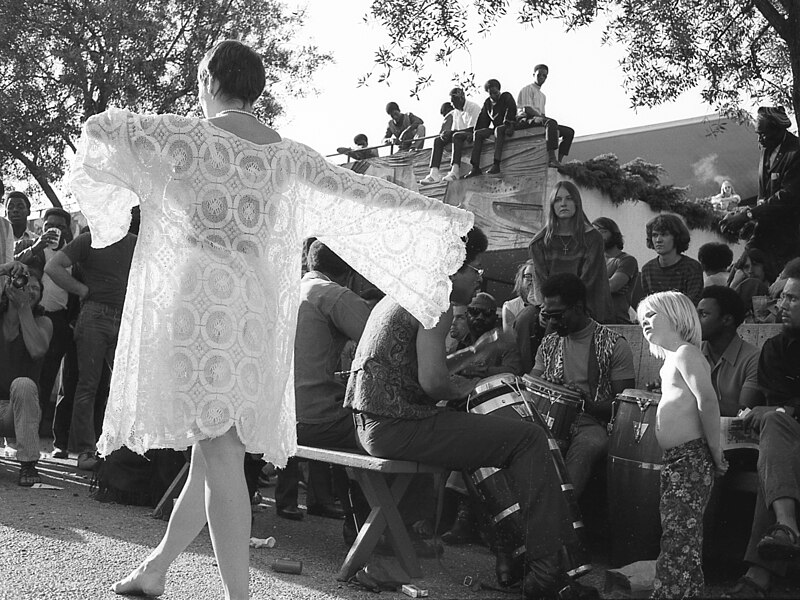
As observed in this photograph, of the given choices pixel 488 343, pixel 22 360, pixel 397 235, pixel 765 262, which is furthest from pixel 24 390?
pixel 765 262

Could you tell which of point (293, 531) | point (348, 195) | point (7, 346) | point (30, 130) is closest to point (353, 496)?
point (293, 531)

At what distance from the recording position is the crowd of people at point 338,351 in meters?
3.63

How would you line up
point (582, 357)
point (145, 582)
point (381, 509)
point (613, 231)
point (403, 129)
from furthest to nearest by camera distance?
point (403, 129)
point (613, 231)
point (582, 357)
point (381, 509)
point (145, 582)

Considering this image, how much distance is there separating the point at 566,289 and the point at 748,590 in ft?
7.23

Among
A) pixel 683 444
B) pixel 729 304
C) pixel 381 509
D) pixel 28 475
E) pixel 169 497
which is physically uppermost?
pixel 729 304

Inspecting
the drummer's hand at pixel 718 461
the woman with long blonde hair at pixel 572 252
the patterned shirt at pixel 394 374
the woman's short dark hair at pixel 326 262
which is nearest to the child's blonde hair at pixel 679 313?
the drummer's hand at pixel 718 461

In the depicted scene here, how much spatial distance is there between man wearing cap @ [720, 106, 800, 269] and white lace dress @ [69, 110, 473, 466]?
20.8 ft

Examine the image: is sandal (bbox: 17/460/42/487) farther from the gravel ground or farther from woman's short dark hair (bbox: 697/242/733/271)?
woman's short dark hair (bbox: 697/242/733/271)

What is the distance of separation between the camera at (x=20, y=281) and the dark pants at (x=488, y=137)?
30.3 feet

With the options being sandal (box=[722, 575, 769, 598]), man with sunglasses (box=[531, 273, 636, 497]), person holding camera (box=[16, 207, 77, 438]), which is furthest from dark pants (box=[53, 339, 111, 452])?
sandal (box=[722, 575, 769, 598])

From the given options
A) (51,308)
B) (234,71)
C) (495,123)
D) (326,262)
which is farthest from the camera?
(495,123)

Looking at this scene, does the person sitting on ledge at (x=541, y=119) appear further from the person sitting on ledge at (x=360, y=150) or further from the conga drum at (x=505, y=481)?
the conga drum at (x=505, y=481)

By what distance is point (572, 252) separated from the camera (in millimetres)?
7754

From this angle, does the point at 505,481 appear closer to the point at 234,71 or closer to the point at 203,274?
the point at 203,274
